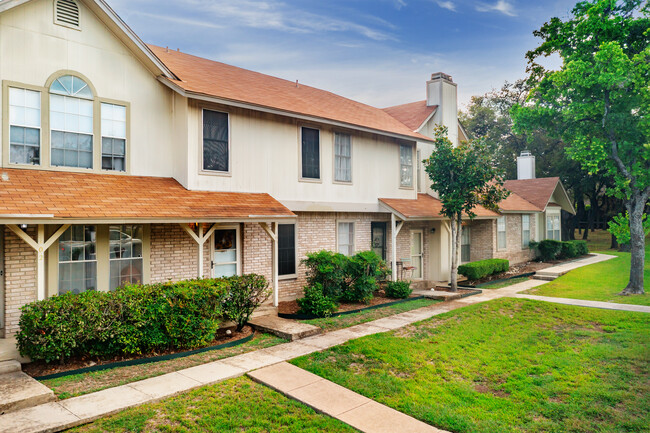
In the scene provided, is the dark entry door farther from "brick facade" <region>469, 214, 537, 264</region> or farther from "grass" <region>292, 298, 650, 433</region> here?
"brick facade" <region>469, 214, 537, 264</region>

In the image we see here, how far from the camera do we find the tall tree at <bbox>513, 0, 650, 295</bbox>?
1364 cm

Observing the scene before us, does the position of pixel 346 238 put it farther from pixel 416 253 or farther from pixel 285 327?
pixel 285 327

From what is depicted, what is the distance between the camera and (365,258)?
12.9 m

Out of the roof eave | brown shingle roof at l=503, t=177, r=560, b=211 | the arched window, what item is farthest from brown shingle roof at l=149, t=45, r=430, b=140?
brown shingle roof at l=503, t=177, r=560, b=211

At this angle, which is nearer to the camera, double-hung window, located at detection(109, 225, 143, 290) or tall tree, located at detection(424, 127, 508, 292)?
double-hung window, located at detection(109, 225, 143, 290)

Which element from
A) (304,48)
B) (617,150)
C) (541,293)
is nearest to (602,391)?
(541,293)

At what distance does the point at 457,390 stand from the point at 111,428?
497 centimetres

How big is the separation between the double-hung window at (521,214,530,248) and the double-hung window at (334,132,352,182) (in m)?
14.8

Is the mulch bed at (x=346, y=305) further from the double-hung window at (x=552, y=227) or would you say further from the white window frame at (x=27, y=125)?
the double-hung window at (x=552, y=227)

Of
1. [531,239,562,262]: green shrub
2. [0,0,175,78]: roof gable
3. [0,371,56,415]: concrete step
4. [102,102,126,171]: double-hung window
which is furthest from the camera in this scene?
[531,239,562,262]: green shrub

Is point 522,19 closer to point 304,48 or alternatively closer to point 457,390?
point 304,48

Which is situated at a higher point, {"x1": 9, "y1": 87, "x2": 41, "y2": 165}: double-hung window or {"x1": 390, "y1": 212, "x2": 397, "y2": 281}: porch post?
{"x1": 9, "y1": 87, "x2": 41, "y2": 165}: double-hung window

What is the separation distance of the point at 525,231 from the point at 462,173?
12590 millimetres

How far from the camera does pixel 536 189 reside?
2791cm
